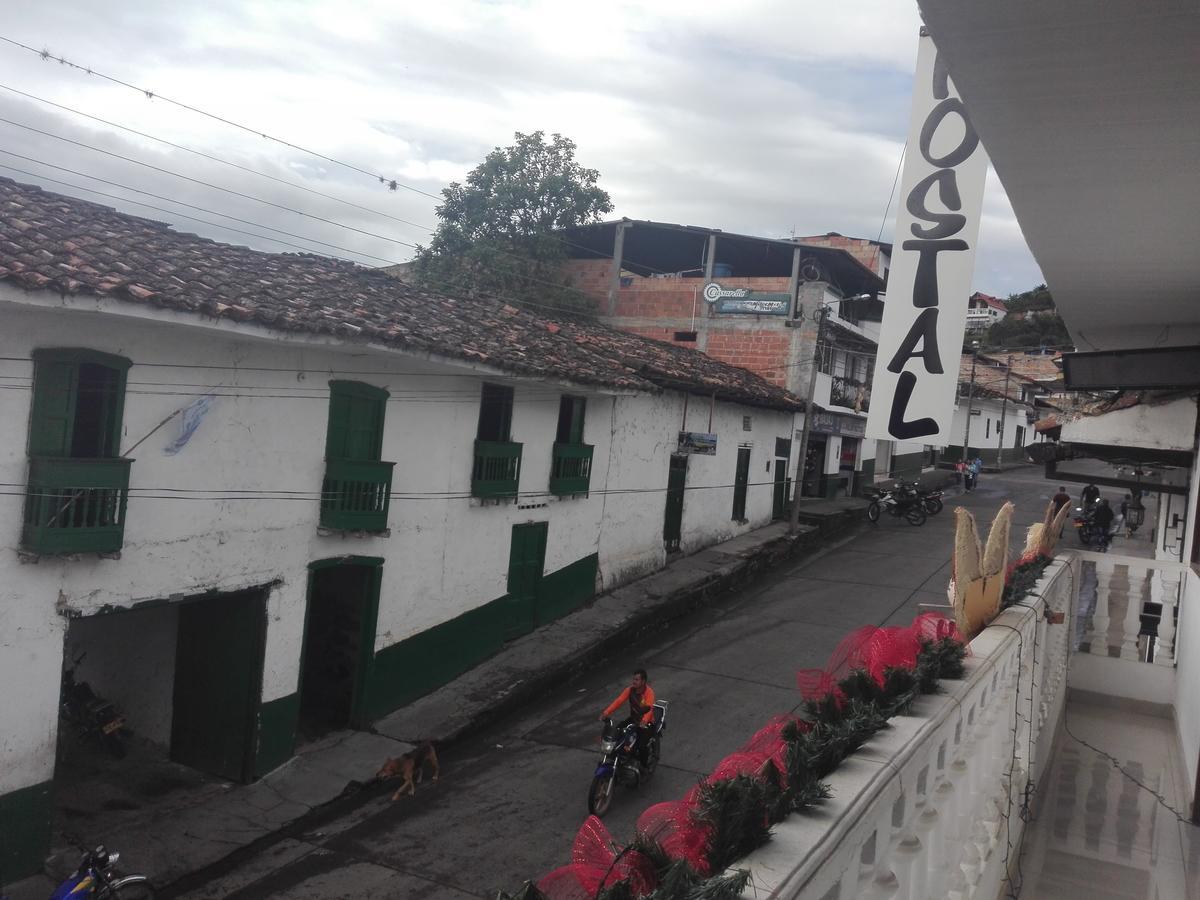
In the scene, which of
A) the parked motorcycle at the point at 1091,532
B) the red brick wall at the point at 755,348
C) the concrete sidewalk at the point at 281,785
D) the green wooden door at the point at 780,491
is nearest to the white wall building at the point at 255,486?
the concrete sidewalk at the point at 281,785

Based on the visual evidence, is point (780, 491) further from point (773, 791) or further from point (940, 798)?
point (773, 791)

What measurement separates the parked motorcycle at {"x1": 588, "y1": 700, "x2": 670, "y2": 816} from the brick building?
646 inches

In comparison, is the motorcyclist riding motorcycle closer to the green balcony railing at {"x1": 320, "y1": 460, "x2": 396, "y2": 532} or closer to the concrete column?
the green balcony railing at {"x1": 320, "y1": 460, "x2": 396, "y2": 532}

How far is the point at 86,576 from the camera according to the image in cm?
884

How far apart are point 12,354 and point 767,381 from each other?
2039 centimetres

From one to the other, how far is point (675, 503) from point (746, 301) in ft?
27.6

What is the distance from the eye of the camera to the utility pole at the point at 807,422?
80.7 ft

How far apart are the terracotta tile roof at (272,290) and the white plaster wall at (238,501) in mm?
257

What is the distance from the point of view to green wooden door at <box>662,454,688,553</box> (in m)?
20.4

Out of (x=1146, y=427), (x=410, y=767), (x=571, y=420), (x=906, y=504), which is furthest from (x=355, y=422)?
(x=906, y=504)

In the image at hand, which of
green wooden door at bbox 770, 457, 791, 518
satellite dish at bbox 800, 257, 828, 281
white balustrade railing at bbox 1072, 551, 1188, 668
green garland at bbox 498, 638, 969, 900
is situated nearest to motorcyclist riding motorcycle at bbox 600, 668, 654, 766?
white balustrade railing at bbox 1072, 551, 1188, 668

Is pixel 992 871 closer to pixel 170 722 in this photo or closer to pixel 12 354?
pixel 12 354

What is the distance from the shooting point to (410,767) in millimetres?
10836

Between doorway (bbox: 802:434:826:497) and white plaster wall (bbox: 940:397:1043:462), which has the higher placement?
white plaster wall (bbox: 940:397:1043:462)
